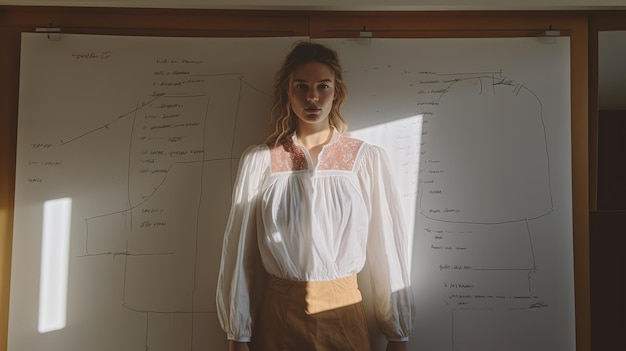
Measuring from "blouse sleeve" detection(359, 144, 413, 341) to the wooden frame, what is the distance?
47 centimetres

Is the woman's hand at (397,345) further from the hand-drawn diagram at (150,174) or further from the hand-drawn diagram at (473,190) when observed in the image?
the hand-drawn diagram at (150,174)

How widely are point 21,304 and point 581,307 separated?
1.88 metres

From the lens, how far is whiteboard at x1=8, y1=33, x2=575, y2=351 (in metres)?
1.59

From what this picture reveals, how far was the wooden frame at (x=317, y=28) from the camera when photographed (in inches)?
64.1

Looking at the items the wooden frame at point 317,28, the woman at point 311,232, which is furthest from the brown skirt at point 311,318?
the wooden frame at point 317,28

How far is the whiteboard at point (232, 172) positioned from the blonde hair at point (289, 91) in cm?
7

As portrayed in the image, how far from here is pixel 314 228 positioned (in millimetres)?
1388

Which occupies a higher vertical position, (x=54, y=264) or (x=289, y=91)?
(x=289, y=91)

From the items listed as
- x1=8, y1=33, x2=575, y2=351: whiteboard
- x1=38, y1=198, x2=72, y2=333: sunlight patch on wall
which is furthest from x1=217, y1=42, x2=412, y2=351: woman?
x1=38, y1=198, x2=72, y2=333: sunlight patch on wall

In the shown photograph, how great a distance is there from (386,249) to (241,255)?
1.46ft

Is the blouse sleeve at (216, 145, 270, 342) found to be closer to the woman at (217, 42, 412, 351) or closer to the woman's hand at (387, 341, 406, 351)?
the woman at (217, 42, 412, 351)

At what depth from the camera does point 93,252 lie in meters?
1.60

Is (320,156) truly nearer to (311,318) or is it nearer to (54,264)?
(311,318)

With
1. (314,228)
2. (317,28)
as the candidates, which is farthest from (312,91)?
(314,228)
